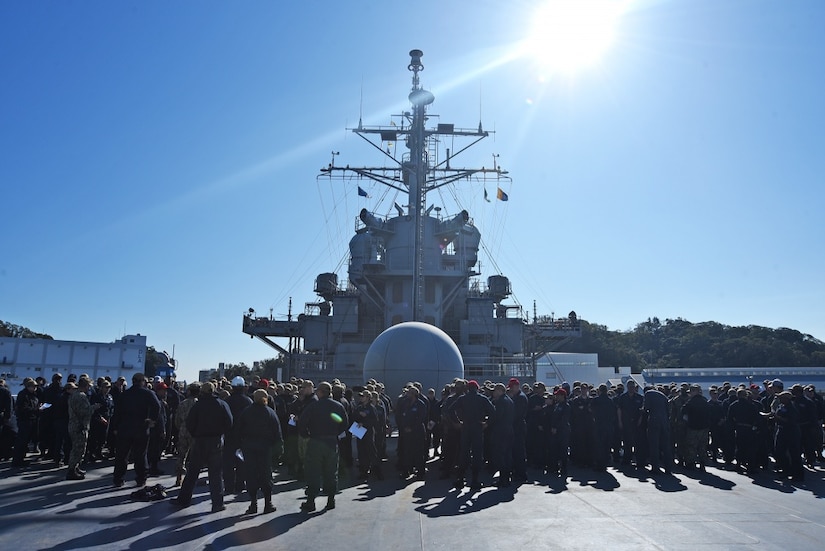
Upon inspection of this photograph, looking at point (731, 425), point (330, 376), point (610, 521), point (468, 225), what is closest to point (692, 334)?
point (468, 225)

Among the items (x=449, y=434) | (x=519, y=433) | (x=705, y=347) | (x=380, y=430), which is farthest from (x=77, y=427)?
(x=705, y=347)

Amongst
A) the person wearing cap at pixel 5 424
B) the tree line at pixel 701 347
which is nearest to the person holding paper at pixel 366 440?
the person wearing cap at pixel 5 424

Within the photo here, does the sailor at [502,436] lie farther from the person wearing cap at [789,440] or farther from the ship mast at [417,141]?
the ship mast at [417,141]

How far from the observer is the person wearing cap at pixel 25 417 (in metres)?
10.6

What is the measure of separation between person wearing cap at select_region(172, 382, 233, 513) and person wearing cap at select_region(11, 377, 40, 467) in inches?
217

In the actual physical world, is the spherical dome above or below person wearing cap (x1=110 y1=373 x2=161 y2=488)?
above

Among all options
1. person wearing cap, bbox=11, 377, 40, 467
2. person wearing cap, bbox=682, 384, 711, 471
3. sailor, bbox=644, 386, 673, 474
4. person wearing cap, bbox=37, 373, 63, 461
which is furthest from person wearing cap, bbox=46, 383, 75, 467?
person wearing cap, bbox=682, 384, 711, 471

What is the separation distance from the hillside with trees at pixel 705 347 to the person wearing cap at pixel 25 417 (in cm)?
7457

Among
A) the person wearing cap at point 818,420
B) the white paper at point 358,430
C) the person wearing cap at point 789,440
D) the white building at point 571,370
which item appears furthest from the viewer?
the white building at point 571,370

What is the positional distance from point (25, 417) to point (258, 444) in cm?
677

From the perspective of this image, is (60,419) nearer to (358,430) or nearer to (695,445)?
(358,430)

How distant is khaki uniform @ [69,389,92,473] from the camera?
30.2 ft

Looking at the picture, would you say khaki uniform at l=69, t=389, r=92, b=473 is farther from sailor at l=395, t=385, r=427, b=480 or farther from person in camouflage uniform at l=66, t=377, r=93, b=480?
sailor at l=395, t=385, r=427, b=480

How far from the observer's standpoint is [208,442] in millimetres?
7211
